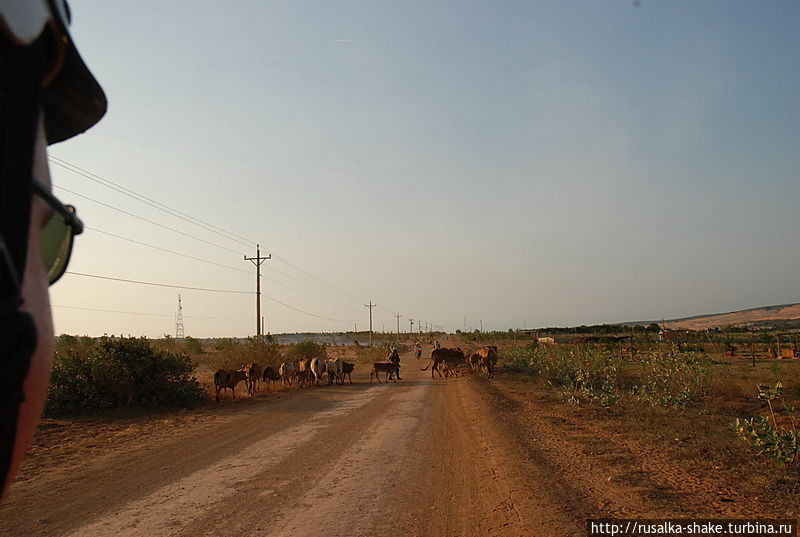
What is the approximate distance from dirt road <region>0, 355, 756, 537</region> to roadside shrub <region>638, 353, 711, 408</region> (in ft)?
9.41

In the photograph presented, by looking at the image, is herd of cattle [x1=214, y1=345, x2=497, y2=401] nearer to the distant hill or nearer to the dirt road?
the dirt road

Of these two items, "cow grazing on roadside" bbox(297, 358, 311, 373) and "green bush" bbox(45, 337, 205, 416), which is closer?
"green bush" bbox(45, 337, 205, 416)

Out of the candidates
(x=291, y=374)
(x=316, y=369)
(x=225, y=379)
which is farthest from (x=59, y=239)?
(x=316, y=369)

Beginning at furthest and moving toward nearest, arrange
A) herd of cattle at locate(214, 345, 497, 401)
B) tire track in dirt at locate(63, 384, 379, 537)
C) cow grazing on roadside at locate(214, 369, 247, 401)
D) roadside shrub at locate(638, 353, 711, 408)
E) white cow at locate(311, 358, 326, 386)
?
white cow at locate(311, 358, 326, 386) < herd of cattle at locate(214, 345, 497, 401) < cow grazing on roadside at locate(214, 369, 247, 401) < roadside shrub at locate(638, 353, 711, 408) < tire track in dirt at locate(63, 384, 379, 537)

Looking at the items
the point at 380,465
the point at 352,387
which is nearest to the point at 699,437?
the point at 380,465

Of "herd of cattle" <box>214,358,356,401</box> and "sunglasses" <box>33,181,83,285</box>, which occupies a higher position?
"sunglasses" <box>33,181,83,285</box>

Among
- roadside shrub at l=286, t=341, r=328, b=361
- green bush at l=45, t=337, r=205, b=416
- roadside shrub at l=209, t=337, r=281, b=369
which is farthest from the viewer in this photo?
roadside shrub at l=286, t=341, r=328, b=361

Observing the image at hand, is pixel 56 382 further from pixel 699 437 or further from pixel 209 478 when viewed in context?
pixel 699 437

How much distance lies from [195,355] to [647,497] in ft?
146

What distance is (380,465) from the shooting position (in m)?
7.73

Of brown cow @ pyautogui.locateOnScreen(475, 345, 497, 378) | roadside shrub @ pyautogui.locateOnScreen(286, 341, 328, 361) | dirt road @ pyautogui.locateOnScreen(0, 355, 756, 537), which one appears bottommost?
dirt road @ pyautogui.locateOnScreen(0, 355, 756, 537)

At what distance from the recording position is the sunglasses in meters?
1.06

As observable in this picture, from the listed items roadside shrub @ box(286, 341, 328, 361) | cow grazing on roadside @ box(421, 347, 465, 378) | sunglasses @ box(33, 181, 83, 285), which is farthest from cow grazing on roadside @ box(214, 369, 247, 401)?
sunglasses @ box(33, 181, 83, 285)

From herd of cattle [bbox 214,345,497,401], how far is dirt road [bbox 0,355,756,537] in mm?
6951
